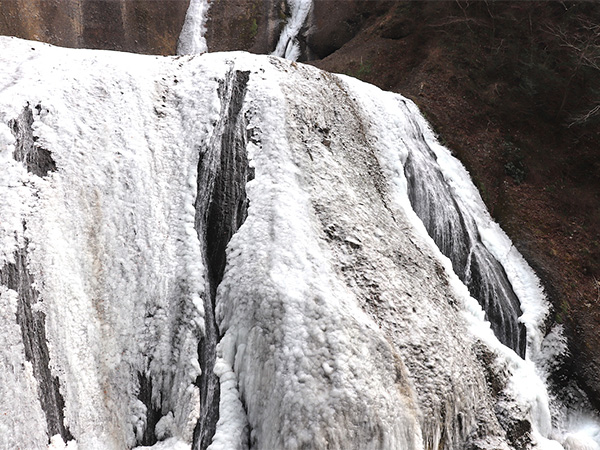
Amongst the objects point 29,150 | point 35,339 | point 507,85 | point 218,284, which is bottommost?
point 35,339

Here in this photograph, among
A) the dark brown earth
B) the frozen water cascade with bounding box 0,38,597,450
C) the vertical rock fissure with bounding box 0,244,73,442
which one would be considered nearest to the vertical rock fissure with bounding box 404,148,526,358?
the frozen water cascade with bounding box 0,38,597,450

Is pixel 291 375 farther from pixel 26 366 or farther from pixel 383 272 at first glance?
pixel 26 366

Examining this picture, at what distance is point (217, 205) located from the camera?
6.25m

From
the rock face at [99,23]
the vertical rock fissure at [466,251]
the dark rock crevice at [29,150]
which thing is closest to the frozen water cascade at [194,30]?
the rock face at [99,23]

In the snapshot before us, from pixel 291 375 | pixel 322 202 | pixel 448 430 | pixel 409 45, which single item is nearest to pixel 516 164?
pixel 409 45

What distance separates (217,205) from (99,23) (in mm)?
12476

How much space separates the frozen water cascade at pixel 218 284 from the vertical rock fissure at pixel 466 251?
0.40m

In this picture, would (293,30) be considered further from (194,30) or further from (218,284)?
(218,284)

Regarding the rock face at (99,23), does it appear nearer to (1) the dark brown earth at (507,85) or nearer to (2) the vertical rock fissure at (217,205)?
(1) the dark brown earth at (507,85)

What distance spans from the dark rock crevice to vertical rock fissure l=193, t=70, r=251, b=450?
2.17m

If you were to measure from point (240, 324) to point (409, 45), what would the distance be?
13.9 m

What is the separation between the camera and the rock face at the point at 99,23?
461 inches

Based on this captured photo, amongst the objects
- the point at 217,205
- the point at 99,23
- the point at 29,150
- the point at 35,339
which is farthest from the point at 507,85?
the point at 99,23

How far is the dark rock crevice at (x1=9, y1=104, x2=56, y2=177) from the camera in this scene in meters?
5.21
